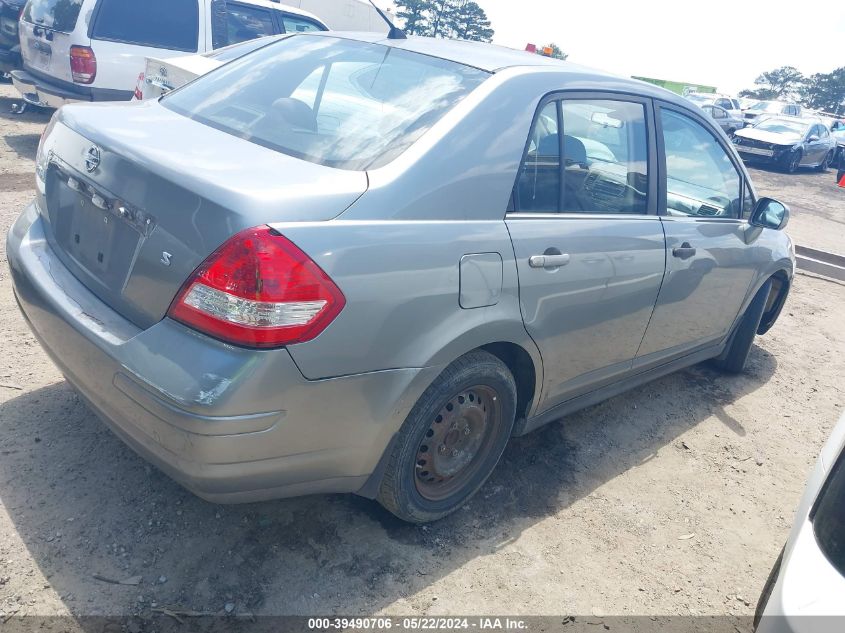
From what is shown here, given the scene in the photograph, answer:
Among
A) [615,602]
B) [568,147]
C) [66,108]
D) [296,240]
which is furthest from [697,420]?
[66,108]

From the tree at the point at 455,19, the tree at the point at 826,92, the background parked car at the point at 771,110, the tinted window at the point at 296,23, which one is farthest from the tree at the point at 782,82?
the tinted window at the point at 296,23

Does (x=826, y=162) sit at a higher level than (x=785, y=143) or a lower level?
lower

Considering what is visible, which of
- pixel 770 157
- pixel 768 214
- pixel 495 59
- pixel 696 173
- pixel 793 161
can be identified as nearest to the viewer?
pixel 495 59

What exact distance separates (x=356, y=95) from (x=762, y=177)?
17963 millimetres

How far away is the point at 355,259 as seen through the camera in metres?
2.05

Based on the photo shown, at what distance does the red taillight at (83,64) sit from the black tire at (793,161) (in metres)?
18.4

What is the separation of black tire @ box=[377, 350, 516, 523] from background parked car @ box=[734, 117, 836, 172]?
18888 millimetres

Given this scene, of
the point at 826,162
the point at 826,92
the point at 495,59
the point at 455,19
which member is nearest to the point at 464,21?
the point at 455,19

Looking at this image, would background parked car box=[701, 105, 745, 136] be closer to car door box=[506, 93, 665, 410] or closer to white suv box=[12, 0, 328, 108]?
white suv box=[12, 0, 328, 108]

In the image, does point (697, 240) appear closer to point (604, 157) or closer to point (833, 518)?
point (604, 157)

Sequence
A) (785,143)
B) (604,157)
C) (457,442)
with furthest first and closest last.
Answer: (785,143) < (604,157) < (457,442)

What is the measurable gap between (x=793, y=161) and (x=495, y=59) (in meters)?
19.8

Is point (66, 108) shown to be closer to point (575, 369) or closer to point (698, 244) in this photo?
point (575, 369)

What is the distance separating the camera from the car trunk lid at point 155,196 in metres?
1.99
